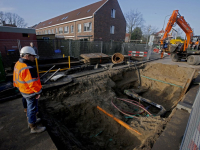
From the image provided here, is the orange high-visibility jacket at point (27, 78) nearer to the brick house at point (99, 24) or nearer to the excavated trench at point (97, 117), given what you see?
the excavated trench at point (97, 117)

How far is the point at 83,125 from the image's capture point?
161 inches

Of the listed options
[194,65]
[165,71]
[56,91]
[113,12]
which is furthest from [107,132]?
[113,12]

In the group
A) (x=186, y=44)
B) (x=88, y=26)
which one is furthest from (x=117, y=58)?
(x=88, y=26)

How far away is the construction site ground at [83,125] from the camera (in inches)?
102

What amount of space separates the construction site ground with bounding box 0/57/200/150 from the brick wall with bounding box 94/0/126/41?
1813cm

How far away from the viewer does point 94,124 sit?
4.17 meters

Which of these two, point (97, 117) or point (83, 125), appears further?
point (97, 117)

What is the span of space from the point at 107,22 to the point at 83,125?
22.6 m

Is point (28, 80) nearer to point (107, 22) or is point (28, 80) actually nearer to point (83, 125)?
point (83, 125)

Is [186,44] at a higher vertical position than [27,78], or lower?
higher

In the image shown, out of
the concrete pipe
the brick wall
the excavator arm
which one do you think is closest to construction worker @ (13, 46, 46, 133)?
the concrete pipe

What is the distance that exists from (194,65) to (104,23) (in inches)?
663

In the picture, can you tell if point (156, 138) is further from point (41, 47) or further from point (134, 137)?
point (41, 47)

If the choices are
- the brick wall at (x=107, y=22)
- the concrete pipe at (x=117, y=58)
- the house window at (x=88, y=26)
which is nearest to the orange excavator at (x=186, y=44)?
the concrete pipe at (x=117, y=58)
